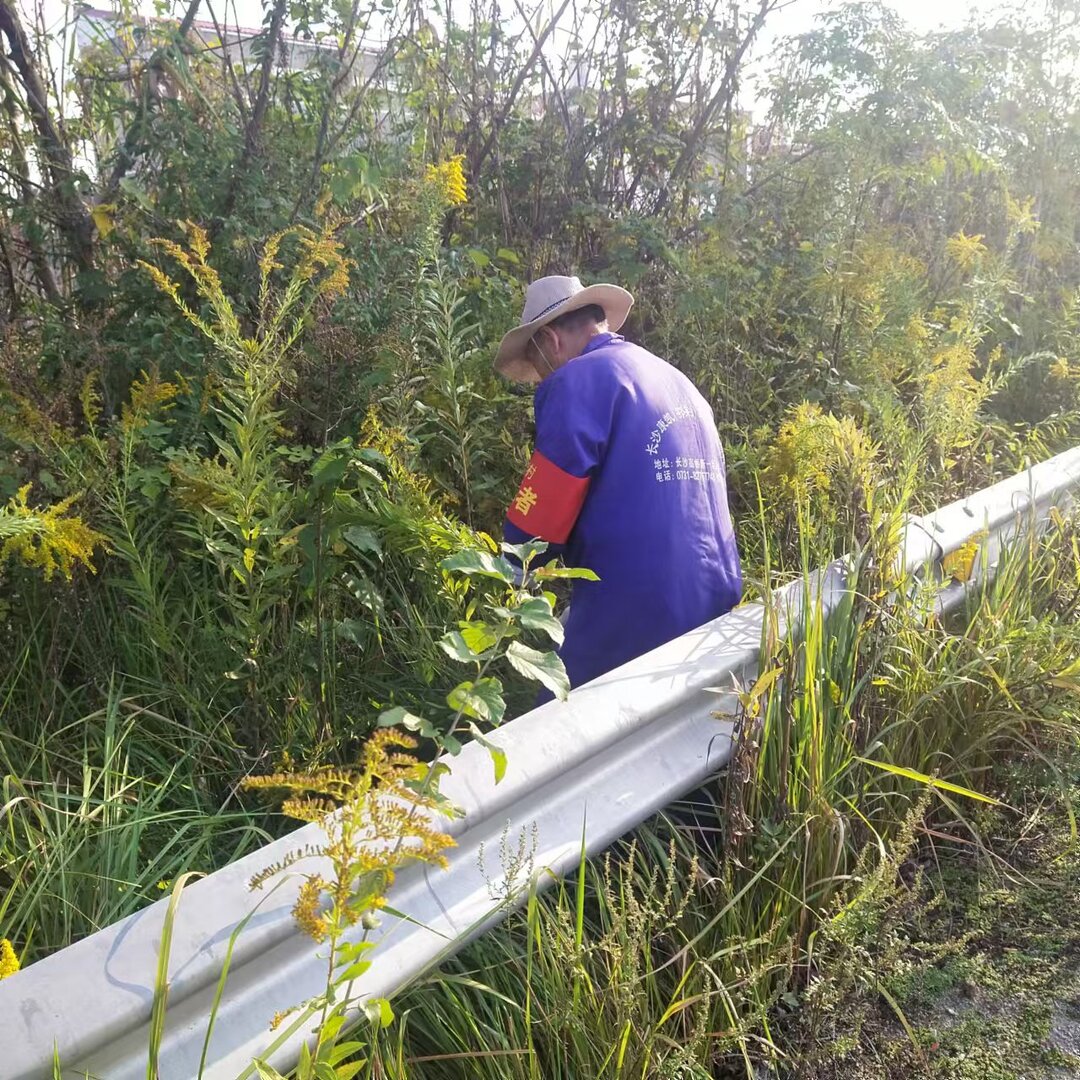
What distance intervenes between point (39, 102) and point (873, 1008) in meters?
4.49

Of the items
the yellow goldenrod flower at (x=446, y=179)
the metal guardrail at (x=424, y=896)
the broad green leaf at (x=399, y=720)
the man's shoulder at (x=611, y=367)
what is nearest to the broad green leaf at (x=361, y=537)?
the metal guardrail at (x=424, y=896)

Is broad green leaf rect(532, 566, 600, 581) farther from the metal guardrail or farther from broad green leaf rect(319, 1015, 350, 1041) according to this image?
broad green leaf rect(319, 1015, 350, 1041)

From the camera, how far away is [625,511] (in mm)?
3316

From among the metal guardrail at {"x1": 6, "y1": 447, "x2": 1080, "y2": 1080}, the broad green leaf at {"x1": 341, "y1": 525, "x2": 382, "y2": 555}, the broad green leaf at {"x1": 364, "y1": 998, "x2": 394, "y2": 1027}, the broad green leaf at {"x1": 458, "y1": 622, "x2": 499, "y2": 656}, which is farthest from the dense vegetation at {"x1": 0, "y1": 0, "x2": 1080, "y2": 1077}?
the broad green leaf at {"x1": 458, "y1": 622, "x2": 499, "y2": 656}

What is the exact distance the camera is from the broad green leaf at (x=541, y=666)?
181 centimetres

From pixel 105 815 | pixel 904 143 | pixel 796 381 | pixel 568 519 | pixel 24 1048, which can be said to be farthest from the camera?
pixel 904 143

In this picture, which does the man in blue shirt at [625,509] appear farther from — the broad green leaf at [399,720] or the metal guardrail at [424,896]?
the broad green leaf at [399,720]

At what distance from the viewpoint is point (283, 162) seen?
420 centimetres

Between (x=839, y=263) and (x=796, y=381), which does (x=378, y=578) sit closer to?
(x=796, y=381)

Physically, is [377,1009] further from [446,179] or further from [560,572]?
[446,179]

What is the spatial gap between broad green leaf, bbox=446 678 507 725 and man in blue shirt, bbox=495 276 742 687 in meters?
1.46

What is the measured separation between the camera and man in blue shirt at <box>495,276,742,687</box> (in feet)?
10.7

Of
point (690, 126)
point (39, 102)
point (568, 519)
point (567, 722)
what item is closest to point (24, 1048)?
point (567, 722)

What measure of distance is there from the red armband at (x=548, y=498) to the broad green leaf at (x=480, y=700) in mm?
1559
